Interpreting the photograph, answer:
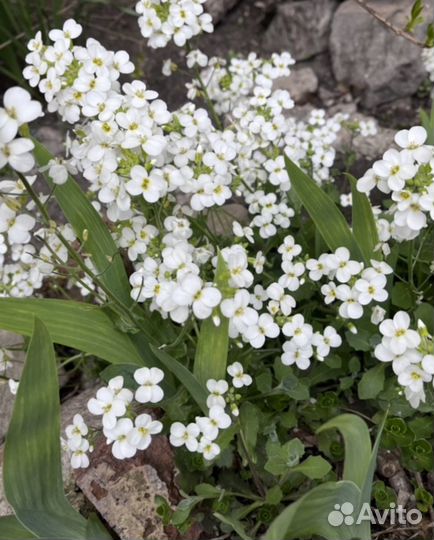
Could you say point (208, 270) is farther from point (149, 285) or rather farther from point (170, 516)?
point (170, 516)

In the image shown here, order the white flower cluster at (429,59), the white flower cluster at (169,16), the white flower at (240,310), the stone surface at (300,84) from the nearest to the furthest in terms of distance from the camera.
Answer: the white flower at (240,310), the white flower cluster at (169,16), the white flower cluster at (429,59), the stone surface at (300,84)

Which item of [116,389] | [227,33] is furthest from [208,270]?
[227,33]

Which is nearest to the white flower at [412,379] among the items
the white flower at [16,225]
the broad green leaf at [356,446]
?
the broad green leaf at [356,446]

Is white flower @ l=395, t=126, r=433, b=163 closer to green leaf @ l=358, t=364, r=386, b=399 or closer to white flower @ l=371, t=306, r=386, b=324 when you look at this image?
white flower @ l=371, t=306, r=386, b=324

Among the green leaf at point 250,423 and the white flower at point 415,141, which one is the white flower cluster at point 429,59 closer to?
the white flower at point 415,141

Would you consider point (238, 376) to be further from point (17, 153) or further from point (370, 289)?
point (17, 153)
